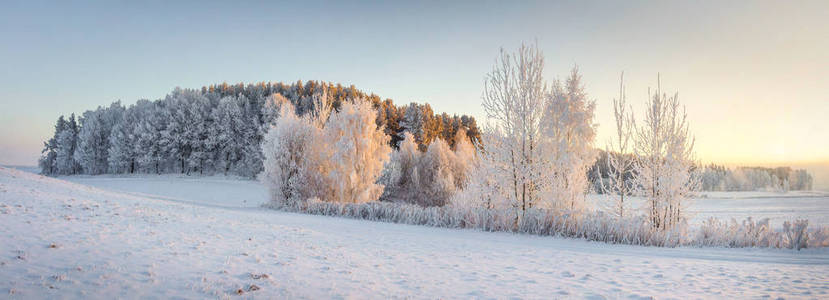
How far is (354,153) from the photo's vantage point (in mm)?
14281

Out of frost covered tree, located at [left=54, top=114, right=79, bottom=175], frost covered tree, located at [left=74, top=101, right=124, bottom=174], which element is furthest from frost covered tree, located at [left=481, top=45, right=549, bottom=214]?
frost covered tree, located at [left=54, top=114, right=79, bottom=175]

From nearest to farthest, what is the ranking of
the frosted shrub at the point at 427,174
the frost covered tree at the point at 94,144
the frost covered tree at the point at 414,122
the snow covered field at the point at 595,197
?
the snow covered field at the point at 595,197, the frosted shrub at the point at 427,174, the frost covered tree at the point at 94,144, the frost covered tree at the point at 414,122

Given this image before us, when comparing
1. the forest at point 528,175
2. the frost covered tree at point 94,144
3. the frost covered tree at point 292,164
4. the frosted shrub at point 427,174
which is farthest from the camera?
the frost covered tree at point 94,144

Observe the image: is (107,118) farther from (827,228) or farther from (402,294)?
(827,228)

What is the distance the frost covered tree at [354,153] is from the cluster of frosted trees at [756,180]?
9.96m

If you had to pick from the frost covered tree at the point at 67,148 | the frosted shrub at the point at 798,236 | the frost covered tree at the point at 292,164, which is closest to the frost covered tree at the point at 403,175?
the frost covered tree at the point at 292,164

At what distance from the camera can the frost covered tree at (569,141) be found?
8.57m

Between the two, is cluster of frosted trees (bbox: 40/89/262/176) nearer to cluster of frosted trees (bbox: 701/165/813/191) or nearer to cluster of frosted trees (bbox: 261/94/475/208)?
cluster of frosted trees (bbox: 261/94/475/208)

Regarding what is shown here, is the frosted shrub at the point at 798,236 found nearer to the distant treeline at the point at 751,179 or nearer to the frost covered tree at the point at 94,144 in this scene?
the distant treeline at the point at 751,179

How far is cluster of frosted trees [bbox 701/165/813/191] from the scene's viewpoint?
10.1 m

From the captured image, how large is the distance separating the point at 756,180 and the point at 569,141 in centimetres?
892

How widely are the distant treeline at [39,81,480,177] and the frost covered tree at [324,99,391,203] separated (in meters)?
17.1

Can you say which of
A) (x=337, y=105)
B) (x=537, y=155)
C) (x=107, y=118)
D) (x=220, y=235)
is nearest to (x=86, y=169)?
(x=107, y=118)

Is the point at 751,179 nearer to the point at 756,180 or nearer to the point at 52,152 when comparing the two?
the point at 756,180
